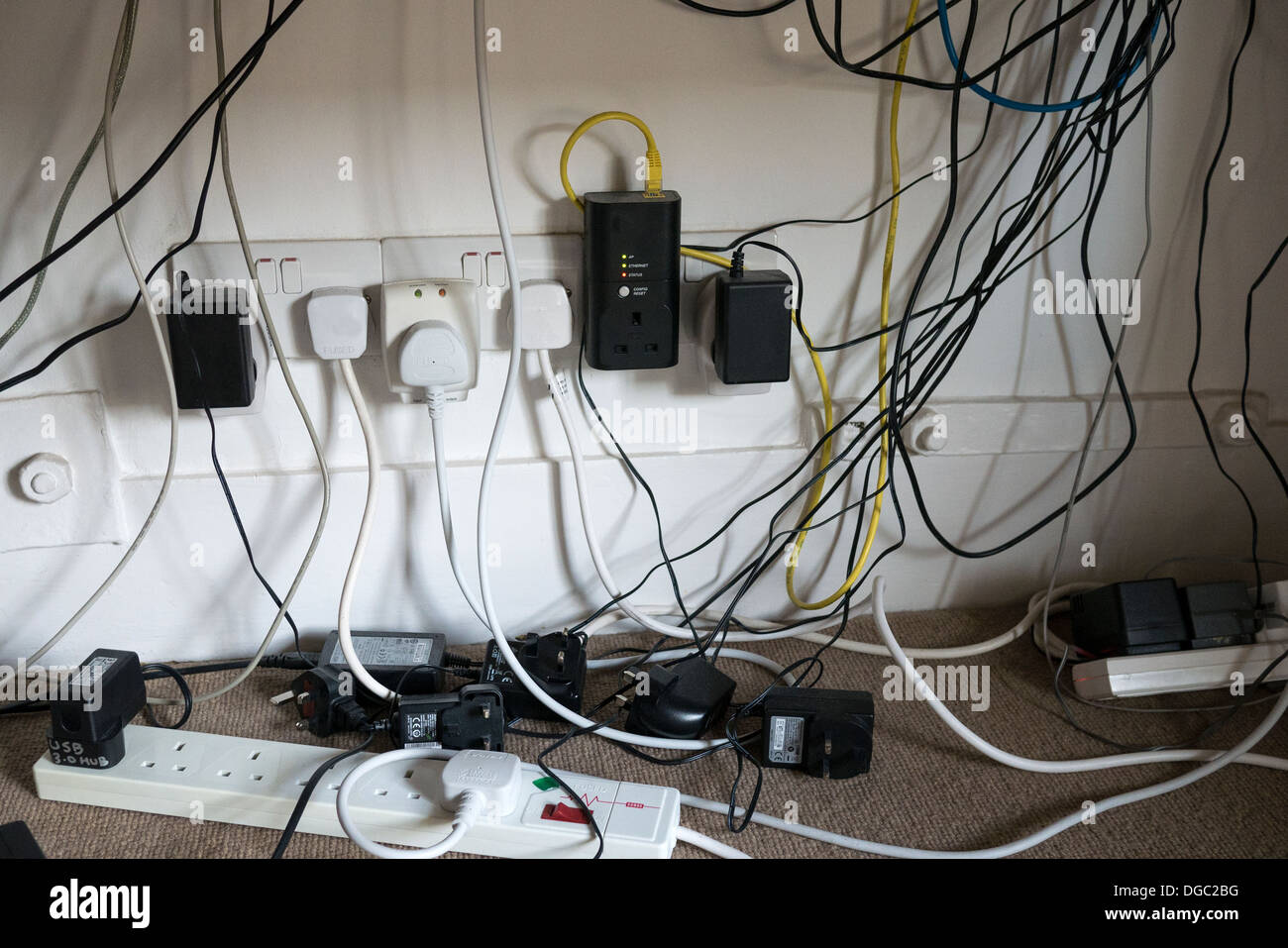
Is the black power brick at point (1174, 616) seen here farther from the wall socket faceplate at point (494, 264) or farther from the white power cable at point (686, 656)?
the wall socket faceplate at point (494, 264)

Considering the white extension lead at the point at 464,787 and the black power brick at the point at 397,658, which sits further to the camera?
the black power brick at the point at 397,658

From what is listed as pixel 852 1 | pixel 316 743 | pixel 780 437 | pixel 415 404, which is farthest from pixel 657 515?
pixel 852 1

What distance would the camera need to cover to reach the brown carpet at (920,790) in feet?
2.46

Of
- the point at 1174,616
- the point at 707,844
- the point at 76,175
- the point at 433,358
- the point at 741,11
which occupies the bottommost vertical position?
the point at 707,844

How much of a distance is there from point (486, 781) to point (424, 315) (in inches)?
14.3

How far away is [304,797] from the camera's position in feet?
2.45

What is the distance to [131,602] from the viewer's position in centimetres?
93

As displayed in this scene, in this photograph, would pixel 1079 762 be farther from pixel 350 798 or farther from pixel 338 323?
pixel 338 323

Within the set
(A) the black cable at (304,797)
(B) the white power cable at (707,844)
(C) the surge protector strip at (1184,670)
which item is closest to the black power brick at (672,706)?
(B) the white power cable at (707,844)

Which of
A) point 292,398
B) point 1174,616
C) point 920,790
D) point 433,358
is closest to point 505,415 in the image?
point 433,358

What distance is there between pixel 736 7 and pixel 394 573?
22.4 inches

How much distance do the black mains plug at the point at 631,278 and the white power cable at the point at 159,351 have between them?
337 millimetres

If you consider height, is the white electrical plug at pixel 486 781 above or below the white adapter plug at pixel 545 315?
below

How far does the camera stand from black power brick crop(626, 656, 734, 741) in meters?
0.85
